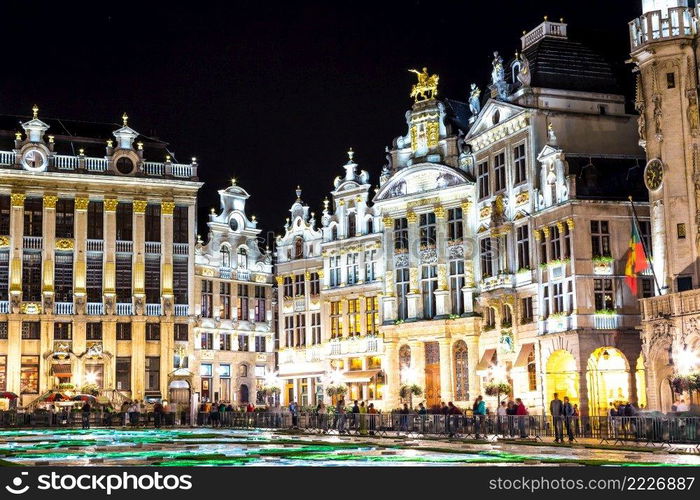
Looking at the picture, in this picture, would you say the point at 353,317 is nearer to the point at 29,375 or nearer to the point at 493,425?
the point at 29,375

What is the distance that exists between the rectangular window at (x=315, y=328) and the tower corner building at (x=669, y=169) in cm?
2849

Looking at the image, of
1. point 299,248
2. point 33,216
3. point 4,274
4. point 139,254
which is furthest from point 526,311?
point 4,274

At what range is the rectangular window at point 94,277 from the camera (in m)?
68.8

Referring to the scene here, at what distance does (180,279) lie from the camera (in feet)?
232

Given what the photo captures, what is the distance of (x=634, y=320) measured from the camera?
50.2 metres

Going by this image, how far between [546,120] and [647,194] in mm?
6369

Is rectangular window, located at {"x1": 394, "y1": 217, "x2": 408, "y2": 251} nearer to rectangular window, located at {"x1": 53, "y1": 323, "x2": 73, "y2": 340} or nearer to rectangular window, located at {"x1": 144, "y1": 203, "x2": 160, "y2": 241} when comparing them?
rectangular window, located at {"x1": 144, "y1": 203, "x2": 160, "y2": 241}

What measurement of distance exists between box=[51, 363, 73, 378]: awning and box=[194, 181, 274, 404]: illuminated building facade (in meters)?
7.79

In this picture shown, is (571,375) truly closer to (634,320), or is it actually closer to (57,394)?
(634,320)

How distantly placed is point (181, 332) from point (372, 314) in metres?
12.3

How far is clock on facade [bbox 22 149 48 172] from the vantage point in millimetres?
67938

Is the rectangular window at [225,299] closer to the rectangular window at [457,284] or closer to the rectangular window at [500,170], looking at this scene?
the rectangular window at [457,284]

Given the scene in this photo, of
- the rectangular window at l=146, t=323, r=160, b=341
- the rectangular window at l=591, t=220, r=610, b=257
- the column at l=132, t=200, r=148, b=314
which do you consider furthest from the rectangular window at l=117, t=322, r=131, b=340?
the rectangular window at l=591, t=220, r=610, b=257
